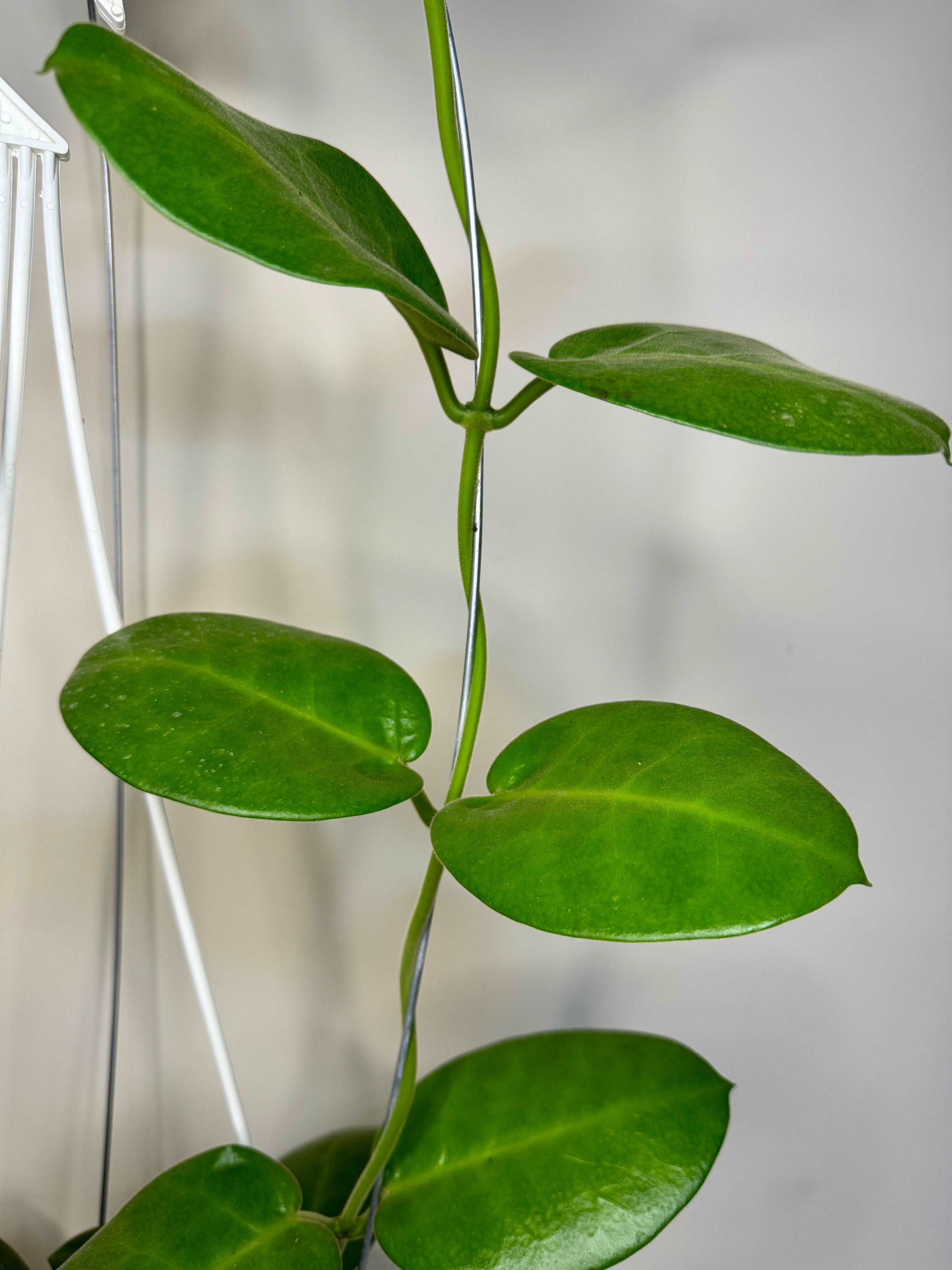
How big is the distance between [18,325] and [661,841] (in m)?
0.43

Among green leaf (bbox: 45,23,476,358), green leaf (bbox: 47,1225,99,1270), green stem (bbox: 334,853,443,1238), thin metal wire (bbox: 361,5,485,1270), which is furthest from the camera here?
green leaf (bbox: 47,1225,99,1270)

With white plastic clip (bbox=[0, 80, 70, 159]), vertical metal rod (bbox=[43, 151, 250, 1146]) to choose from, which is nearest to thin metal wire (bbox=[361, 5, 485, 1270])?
vertical metal rod (bbox=[43, 151, 250, 1146])

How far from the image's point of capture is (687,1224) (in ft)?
3.00

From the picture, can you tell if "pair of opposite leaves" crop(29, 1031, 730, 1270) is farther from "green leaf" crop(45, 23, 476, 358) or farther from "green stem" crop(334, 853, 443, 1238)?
"green leaf" crop(45, 23, 476, 358)

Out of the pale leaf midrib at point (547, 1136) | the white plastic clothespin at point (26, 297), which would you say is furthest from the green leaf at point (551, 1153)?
the white plastic clothespin at point (26, 297)

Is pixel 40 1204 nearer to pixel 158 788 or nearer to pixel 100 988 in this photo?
pixel 100 988

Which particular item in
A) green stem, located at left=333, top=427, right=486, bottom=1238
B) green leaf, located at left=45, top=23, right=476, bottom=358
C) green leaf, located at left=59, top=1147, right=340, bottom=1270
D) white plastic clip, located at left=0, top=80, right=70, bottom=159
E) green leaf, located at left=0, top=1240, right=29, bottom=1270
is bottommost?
green leaf, located at left=0, top=1240, right=29, bottom=1270

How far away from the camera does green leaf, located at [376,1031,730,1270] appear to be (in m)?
0.51

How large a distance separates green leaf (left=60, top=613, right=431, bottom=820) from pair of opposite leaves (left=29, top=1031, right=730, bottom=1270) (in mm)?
260

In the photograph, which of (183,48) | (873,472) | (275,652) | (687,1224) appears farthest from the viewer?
(687,1224)

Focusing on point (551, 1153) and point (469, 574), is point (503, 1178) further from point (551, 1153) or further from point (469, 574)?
point (469, 574)

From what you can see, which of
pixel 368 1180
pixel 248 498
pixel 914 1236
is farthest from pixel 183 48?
pixel 914 1236

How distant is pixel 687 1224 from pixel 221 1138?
45cm

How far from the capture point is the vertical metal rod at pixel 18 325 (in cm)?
51
